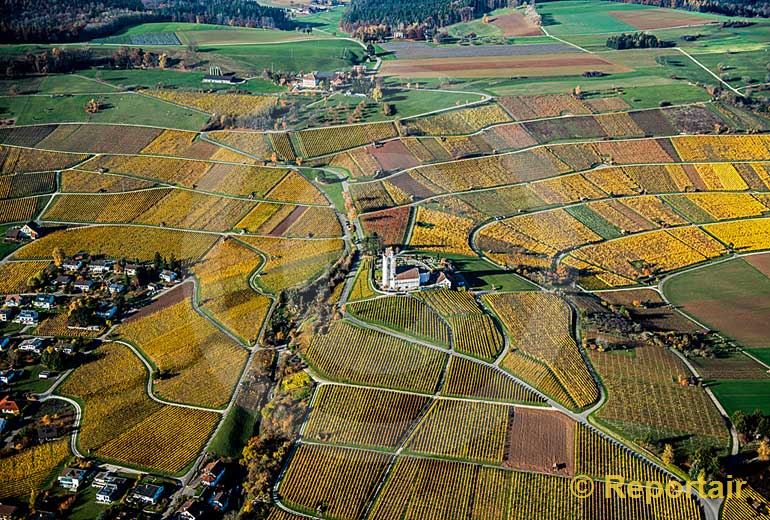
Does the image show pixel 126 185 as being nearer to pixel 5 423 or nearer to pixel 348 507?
pixel 5 423

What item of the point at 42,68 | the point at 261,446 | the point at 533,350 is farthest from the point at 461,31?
the point at 261,446

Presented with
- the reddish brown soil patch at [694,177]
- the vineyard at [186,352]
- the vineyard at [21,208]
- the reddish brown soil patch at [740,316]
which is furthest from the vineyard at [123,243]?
the reddish brown soil patch at [694,177]

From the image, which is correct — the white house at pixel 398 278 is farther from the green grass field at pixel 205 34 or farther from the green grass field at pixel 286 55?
the green grass field at pixel 205 34

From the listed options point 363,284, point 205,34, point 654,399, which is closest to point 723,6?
point 205,34

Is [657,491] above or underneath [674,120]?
underneath

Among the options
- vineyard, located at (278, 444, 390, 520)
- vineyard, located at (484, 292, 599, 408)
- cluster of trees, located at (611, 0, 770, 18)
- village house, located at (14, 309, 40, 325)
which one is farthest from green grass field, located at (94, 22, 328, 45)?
vineyard, located at (278, 444, 390, 520)

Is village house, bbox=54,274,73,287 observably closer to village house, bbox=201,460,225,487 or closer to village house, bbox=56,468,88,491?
village house, bbox=56,468,88,491

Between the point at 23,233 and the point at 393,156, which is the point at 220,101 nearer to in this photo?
the point at 393,156

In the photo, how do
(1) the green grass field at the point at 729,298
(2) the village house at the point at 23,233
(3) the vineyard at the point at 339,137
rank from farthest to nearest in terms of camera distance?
1. (3) the vineyard at the point at 339,137
2. (2) the village house at the point at 23,233
3. (1) the green grass field at the point at 729,298
